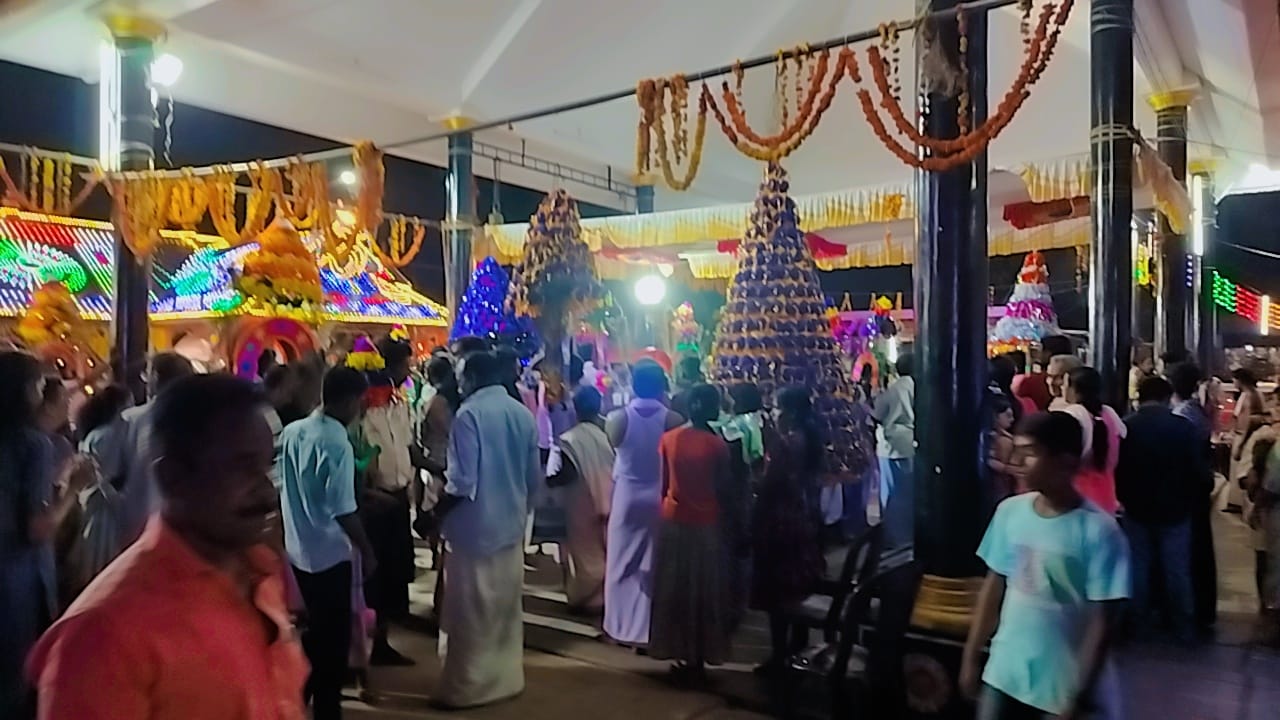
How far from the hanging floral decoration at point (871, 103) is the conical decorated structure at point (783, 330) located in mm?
853

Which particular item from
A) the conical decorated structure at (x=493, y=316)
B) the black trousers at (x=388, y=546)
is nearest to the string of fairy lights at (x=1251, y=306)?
the conical decorated structure at (x=493, y=316)

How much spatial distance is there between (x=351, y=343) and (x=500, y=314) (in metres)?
1.02

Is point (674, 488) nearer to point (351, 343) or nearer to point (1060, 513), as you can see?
point (1060, 513)

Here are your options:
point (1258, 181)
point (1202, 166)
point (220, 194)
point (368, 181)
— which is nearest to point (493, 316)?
point (368, 181)

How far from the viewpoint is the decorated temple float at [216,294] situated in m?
8.20

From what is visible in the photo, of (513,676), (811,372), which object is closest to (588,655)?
(513,676)

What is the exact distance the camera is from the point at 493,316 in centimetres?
690

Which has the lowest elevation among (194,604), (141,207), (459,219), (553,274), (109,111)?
(194,604)

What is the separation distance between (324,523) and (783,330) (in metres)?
2.82

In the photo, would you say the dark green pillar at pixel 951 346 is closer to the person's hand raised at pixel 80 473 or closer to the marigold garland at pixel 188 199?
the person's hand raised at pixel 80 473

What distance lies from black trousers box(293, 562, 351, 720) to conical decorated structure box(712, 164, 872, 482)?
2624 millimetres

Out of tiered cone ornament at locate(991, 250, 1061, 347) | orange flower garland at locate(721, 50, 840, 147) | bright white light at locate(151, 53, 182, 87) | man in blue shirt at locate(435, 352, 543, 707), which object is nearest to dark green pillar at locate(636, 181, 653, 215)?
tiered cone ornament at locate(991, 250, 1061, 347)

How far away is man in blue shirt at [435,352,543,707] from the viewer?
4207mm

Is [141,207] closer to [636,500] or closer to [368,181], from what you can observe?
[368,181]
